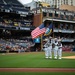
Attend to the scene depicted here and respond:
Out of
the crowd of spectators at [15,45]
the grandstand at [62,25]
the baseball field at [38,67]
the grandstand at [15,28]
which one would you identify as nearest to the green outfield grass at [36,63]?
the baseball field at [38,67]

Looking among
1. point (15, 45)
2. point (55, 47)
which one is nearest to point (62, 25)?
point (15, 45)

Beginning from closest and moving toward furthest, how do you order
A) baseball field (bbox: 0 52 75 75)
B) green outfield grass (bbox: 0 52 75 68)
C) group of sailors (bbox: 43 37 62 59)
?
baseball field (bbox: 0 52 75 75), green outfield grass (bbox: 0 52 75 68), group of sailors (bbox: 43 37 62 59)

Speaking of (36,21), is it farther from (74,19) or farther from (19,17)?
(74,19)

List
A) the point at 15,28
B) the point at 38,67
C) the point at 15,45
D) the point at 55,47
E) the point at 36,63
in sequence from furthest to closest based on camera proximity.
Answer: the point at 15,28, the point at 15,45, the point at 55,47, the point at 36,63, the point at 38,67

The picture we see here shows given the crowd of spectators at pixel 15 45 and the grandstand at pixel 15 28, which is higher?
the grandstand at pixel 15 28

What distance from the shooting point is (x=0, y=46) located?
42719 millimetres

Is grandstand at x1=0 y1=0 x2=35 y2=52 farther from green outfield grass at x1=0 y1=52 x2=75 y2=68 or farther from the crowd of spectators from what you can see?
green outfield grass at x1=0 y1=52 x2=75 y2=68

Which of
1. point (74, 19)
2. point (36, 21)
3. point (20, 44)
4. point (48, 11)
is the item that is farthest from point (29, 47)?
point (74, 19)

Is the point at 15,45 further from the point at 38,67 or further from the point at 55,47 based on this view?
the point at 38,67

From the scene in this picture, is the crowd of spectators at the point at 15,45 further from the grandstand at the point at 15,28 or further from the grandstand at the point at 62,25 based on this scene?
the grandstand at the point at 62,25

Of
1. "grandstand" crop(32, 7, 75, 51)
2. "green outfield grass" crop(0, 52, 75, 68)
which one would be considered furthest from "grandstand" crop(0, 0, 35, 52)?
"green outfield grass" crop(0, 52, 75, 68)

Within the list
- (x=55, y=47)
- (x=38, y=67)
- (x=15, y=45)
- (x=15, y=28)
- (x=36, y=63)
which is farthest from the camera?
(x=15, y=28)

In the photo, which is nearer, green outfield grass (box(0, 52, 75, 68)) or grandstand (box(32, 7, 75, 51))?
green outfield grass (box(0, 52, 75, 68))

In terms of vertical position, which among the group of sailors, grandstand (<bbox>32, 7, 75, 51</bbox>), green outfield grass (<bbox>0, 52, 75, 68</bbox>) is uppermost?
grandstand (<bbox>32, 7, 75, 51</bbox>)
